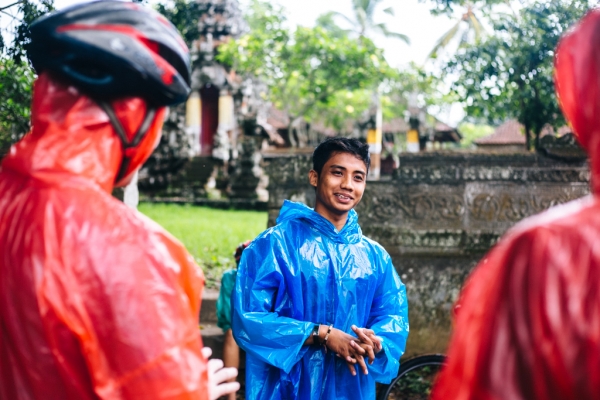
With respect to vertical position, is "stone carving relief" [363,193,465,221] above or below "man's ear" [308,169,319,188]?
below

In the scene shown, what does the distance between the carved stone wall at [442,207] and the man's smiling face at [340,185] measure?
2.69 m

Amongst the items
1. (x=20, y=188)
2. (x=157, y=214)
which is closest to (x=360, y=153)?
(x=20, y=188)

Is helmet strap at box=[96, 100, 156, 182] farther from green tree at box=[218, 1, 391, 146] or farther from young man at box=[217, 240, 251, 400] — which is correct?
green tree at box=[218, 1, 391, 146]

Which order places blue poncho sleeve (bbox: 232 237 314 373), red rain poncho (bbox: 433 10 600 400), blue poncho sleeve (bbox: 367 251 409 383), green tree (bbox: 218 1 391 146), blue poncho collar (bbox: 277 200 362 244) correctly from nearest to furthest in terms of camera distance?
red rain poncho (bbox: 433 10 600 400) < blue poncho sleeve (bbox: 232 237 314 373) < blue poncho sleeve (bbox: 367 251 409 383) < blue poncho collar (bbox: 277 200 362 244) < green tree (bbox: 218 1 391 146)

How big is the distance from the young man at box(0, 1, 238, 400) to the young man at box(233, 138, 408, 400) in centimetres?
134

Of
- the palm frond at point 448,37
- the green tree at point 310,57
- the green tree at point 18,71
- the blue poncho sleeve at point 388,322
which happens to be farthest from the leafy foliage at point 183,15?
the palm frond at point 448,37

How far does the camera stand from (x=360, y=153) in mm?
3275

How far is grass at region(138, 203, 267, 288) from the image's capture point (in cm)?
880

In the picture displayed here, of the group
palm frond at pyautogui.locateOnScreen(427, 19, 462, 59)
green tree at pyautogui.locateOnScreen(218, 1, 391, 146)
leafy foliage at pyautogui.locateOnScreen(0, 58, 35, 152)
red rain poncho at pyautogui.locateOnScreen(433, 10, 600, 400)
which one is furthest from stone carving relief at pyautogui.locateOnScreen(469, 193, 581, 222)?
palm frond at pyautogui.locateOnScreen(427, 19, 462, 59)

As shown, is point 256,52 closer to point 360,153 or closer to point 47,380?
point 360,153

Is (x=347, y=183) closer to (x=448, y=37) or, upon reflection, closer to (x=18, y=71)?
(x=18, y=71)

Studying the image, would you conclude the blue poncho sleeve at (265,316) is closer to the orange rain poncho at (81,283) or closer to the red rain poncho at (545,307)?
the orange rain poncho at (81,283)

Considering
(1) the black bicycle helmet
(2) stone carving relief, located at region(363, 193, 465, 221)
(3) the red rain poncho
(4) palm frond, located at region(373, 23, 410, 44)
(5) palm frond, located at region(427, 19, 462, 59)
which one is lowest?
(2) stone carving relief, located at region(363, 193, 465, 221)

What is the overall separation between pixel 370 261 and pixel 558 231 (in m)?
2.08
